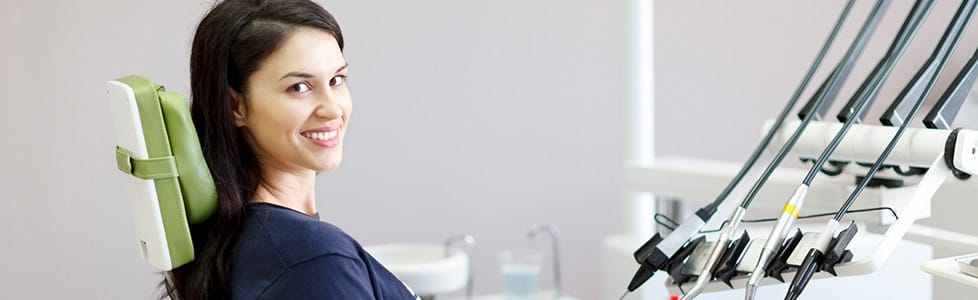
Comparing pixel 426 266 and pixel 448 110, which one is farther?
pixel 448 110

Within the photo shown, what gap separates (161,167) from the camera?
1.37m

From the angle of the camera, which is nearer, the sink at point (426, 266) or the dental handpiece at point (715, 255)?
the dental handpiece at point (715, 255)

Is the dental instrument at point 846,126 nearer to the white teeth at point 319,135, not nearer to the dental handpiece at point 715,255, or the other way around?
the dental handpiece at point 715,255

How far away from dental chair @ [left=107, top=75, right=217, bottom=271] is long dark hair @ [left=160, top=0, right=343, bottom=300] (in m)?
0.03

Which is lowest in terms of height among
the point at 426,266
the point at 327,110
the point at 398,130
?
the point at 426,266

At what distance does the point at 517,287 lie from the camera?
4102 millimetres

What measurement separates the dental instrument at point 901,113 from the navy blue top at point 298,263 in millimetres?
513

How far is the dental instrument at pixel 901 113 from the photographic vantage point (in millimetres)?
1320

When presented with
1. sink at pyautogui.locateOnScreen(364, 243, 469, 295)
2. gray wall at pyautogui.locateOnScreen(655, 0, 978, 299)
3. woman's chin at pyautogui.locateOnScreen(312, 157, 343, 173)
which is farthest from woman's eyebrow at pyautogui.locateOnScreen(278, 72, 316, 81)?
gray wall at pyautogui.locateOnScreen(655, 0, 978, 299)

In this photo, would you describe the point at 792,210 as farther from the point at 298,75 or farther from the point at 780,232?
the point at 298,75

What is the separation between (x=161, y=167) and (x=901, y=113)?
3.22 feet

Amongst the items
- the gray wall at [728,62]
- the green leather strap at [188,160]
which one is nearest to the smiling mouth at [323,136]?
the green leather strap at [188,160]

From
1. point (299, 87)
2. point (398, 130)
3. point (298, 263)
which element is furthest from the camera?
point (398, 130)

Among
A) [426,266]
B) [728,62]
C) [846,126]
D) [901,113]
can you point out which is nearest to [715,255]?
[846,126]
